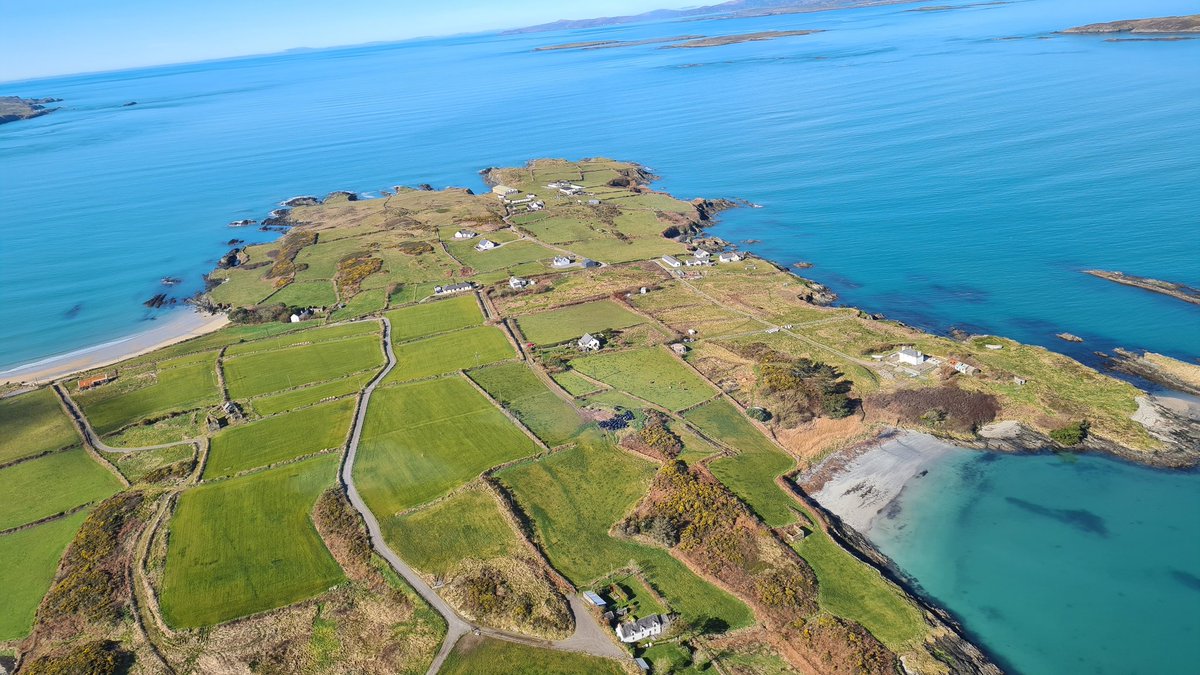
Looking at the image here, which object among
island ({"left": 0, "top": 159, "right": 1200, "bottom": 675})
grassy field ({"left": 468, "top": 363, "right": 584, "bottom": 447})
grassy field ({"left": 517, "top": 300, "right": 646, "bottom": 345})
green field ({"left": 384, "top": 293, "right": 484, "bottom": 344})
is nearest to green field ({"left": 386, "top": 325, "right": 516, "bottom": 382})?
island ({"left": 0, "top": 159, "right": 1200, "bottom": 675})

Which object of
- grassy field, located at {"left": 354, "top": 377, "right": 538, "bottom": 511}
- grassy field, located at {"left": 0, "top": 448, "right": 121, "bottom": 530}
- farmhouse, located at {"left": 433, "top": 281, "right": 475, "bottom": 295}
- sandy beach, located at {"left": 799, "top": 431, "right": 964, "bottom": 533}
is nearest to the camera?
sandy beach, located at {"left": 799, "top": 431, "right": 964, "bottom": 533}

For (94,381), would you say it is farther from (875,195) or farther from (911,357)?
(875,195)

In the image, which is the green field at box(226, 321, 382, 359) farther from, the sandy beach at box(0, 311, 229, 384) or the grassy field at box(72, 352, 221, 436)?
the sandy beach at box(0, 311, 229, 384)

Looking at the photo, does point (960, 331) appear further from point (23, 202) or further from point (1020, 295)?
point (23, 202)

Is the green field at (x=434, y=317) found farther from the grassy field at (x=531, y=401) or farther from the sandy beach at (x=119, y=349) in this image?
the sandy beach at (x=119, y=349)

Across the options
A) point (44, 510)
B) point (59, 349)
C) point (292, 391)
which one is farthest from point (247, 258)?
point (44, 510)

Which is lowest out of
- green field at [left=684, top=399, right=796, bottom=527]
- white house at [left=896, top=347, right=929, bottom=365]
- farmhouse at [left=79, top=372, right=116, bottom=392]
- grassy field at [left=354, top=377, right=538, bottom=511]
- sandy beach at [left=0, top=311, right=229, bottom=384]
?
sandy beach at [left=0, top=311, right=229, bottom=384]
